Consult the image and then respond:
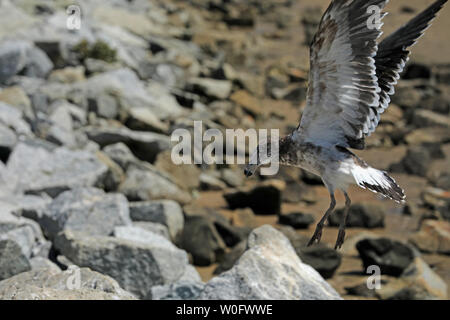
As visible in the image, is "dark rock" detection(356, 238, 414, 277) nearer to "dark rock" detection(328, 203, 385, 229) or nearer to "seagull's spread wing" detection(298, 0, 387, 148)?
"dark rock" detection(328, 203, 385, 229)

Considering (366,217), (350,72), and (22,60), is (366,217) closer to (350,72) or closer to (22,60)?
(350,72)

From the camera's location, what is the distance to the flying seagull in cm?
523

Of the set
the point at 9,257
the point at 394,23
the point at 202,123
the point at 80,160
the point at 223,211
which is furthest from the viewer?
the point at 394,23

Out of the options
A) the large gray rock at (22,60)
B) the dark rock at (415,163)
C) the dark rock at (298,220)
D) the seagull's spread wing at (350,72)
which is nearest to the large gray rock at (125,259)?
the seagull's spread wing at (350,72)

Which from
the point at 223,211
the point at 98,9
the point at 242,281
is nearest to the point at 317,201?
the point at 223,211

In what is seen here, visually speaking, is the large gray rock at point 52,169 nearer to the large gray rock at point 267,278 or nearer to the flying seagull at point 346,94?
the large gray rock at point 267,278

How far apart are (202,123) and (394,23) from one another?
1507 cm

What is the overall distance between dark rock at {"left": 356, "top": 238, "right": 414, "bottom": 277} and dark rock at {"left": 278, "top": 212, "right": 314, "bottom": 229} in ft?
4.19

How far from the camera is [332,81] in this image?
5.46m

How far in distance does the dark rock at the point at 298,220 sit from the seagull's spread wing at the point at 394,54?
15.1ft

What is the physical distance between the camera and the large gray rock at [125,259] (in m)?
6.94

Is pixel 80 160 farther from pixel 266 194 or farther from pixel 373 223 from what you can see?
pixel 373 223

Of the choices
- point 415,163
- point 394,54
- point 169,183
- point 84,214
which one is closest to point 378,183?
point 394,54

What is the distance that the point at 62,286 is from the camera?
567 cm
